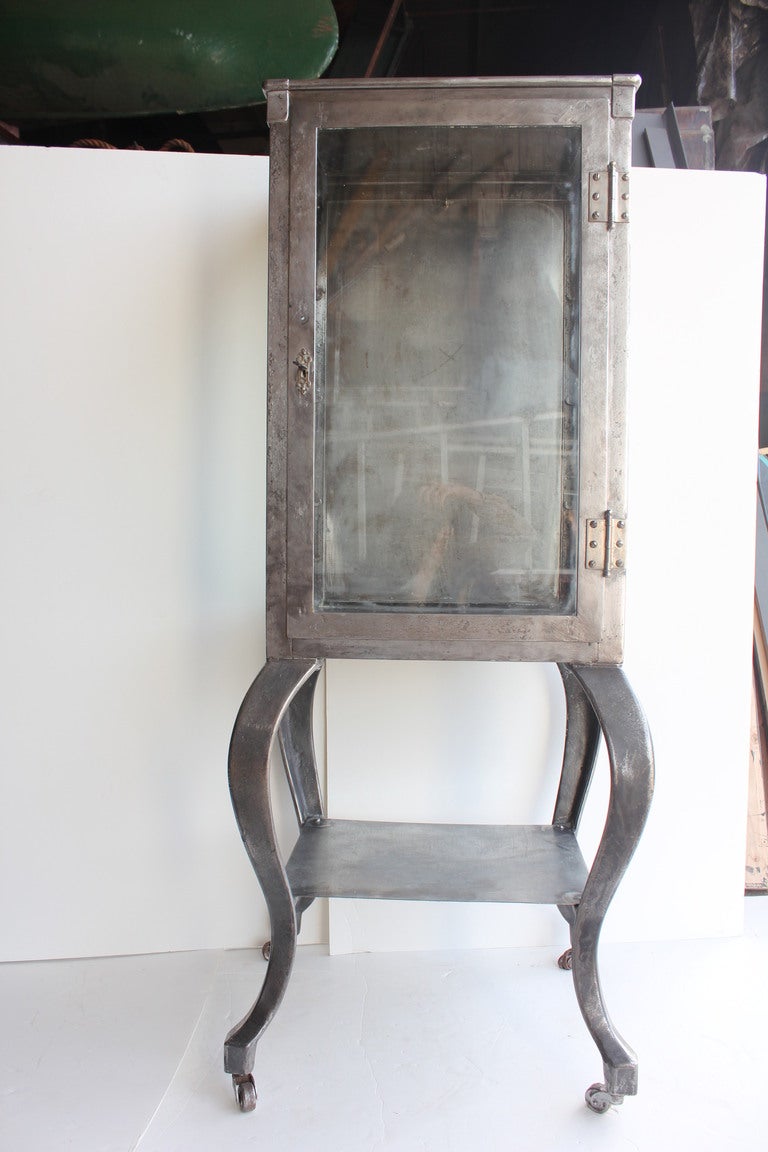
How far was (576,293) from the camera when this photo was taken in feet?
3.65

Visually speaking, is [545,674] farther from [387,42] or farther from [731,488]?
[387,42]

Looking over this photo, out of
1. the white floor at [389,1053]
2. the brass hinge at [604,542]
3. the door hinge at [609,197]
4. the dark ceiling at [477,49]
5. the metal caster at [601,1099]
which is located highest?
the dark ceiling at [477,49]

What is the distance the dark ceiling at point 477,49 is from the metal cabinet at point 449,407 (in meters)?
1.56

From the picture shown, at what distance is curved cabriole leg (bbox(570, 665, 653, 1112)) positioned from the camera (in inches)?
43.6

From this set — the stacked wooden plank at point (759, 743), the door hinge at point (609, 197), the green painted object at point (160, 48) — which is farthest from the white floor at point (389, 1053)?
the green painted object at point (160, 48)

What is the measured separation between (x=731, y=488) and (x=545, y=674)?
51cm

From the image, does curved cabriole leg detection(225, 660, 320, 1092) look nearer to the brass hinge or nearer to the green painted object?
the brass hinge

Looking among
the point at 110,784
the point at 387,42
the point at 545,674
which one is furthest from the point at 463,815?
the point at 387,42

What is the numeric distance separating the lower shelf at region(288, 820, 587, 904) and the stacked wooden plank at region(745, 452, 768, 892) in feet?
1.73

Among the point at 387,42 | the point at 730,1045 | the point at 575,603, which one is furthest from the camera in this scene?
the point at 387,42

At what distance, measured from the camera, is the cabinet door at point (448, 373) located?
110 cm

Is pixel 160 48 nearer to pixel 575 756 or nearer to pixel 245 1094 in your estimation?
pixel 575 756

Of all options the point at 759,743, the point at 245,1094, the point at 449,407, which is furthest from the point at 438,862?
the point at 759,743

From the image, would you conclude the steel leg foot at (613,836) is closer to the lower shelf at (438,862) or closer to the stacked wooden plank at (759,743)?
the lower shelf at (438,862)
